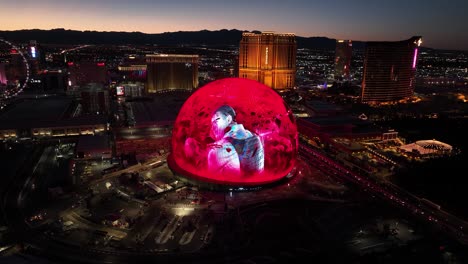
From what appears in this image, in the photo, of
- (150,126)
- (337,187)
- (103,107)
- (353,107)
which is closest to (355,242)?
(337,187)

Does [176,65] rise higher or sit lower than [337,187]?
higher

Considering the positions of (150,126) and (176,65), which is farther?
(176,65)

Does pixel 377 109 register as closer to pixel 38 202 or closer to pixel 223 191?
pixel 223 191

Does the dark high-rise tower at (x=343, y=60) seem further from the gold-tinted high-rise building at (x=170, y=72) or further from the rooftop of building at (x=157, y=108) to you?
the rooftop of building at (x=157, y=108)

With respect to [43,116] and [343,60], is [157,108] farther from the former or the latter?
[343,60]

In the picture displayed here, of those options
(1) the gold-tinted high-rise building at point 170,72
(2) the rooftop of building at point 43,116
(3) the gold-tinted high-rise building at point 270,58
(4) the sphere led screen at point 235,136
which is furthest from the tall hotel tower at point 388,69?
(2) the rooftop of building at point 43,116

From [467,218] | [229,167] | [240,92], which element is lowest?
[467,218]

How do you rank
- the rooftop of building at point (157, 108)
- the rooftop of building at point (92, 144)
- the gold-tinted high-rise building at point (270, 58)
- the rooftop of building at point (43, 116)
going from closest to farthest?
the rooftop of building at point (92, 144)
the rooftop of building at point (43, 116)
the rooftop of building at point (157, 108)
the gold-tinted high-rise building at point (270, 58)

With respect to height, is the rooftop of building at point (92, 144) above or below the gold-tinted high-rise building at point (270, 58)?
below
